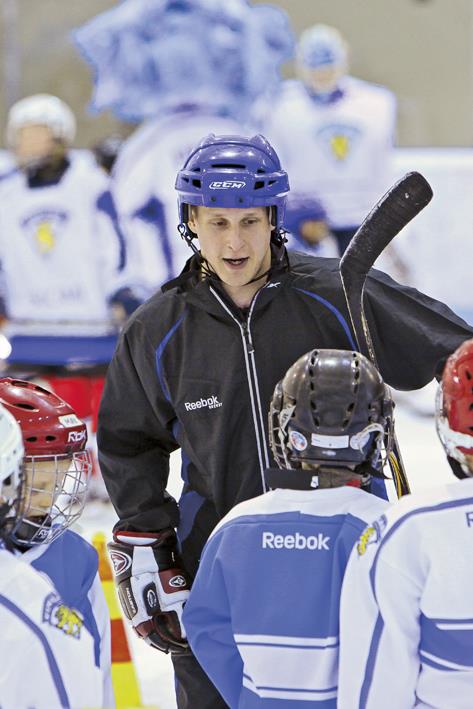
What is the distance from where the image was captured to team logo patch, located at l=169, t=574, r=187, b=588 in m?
2.18

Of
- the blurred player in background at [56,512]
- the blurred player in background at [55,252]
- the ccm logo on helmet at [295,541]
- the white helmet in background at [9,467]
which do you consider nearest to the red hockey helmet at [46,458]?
the blurred player in background at [56,512]

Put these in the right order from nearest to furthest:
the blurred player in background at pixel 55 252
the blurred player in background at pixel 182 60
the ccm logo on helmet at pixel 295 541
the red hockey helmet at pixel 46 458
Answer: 1. the ccm logo on helmet at pixel 295 541
2. the red hockey helmet at pixel 46 458
3. the blurred player in background at pixel 55 252
4. the blurred player in background at pixel 182 60

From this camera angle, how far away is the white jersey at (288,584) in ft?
5.45

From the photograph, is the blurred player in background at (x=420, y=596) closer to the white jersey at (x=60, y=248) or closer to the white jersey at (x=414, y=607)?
the white jersey at (x=414, y=607)

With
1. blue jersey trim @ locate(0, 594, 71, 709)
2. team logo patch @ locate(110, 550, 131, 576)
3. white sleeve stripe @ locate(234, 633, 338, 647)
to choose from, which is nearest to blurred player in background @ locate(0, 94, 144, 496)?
team logo patch @ locate(110, 550, 131, 576)

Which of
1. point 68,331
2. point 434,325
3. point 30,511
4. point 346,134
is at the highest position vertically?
point 434,325

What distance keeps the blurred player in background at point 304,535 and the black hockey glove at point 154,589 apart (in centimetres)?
45

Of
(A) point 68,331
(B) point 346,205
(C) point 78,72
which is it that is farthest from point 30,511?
(C) point 78,72

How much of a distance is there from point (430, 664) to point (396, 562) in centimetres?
14

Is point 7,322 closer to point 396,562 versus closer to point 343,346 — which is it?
point 343,346

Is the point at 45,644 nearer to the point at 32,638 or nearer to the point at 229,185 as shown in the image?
the point at 32,638

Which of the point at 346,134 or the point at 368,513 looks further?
the point at 346,134

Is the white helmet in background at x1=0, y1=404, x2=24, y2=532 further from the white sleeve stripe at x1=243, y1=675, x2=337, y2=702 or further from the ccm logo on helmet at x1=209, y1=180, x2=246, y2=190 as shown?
the ccm logo on helmet at x1=209, y1=180, x2=246, y2=190

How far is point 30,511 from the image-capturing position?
177 cm
